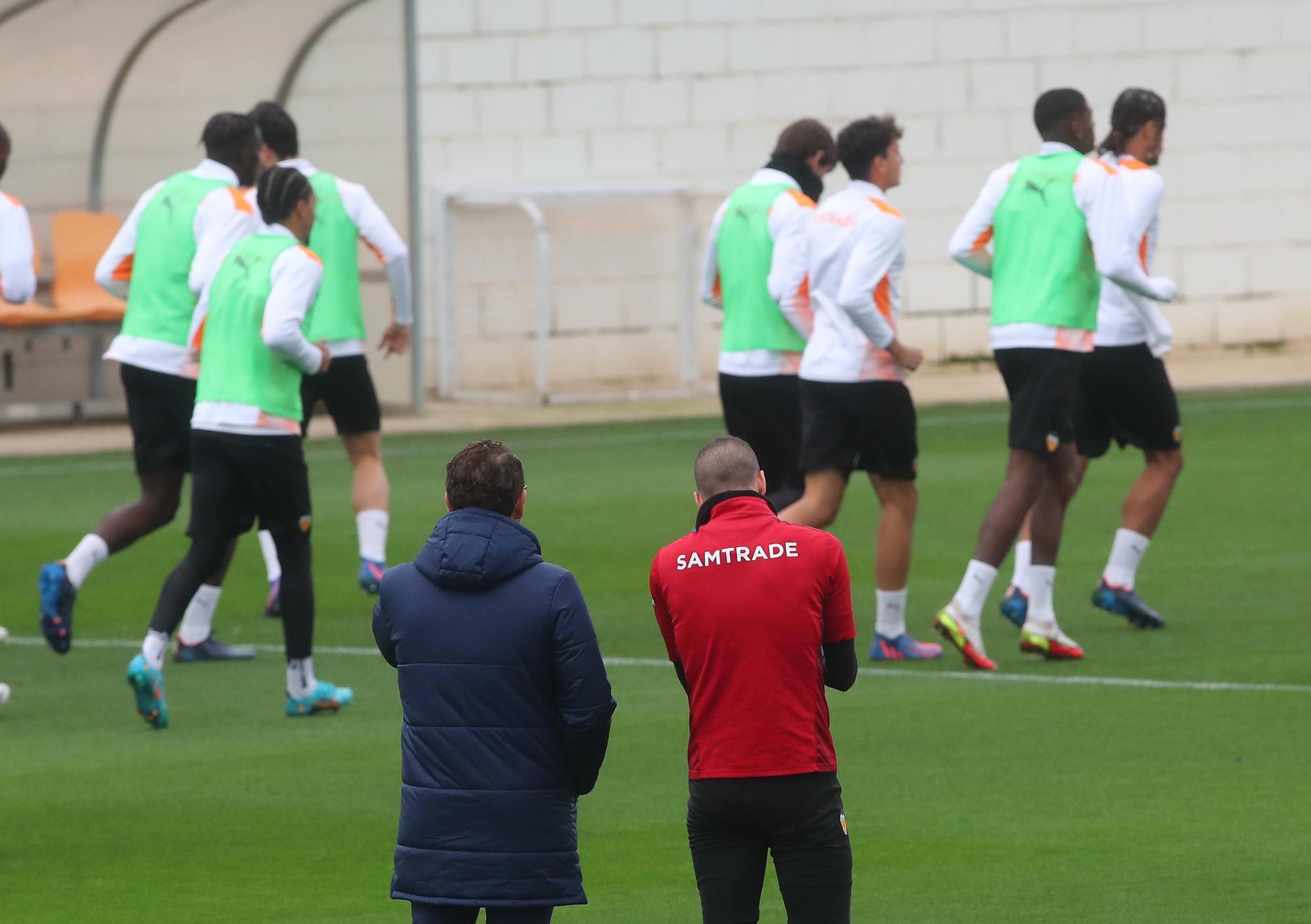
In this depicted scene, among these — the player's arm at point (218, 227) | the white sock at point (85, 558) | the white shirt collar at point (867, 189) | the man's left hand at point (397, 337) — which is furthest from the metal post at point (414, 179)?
the white shirt collar at point (867, 189)

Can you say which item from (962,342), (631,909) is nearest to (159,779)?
(631,909)

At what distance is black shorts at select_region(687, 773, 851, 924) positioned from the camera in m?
4.60

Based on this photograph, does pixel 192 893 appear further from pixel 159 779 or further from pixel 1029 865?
pixel 1029 865

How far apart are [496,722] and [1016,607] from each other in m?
5.36

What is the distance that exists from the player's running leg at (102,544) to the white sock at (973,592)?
3.09 metres

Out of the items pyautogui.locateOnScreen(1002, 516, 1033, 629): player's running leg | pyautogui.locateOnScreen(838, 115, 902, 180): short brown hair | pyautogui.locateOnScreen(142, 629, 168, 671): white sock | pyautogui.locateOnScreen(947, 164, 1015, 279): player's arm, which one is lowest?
pyautogui.locateOnScreen(1002, 516, 1033, 629): player's running leg

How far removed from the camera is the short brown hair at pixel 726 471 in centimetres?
476

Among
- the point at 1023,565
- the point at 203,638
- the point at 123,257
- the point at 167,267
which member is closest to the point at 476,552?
the point at 203,638

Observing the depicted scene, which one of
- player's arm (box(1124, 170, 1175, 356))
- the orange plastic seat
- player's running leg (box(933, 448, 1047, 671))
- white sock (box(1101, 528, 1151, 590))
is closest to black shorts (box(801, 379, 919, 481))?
player's running leg (box(933, 448, 1047, 671))

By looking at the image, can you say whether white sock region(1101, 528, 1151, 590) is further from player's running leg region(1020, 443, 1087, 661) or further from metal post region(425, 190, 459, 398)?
metal post region(425, 190, 459, 398)

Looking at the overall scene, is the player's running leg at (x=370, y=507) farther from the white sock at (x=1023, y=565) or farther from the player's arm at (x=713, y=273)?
the white sock at (x=1023, y=565)

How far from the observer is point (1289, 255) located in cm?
2262

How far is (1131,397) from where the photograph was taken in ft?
31.5

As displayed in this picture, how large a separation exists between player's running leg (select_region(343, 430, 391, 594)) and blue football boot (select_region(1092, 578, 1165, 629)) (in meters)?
3.19
